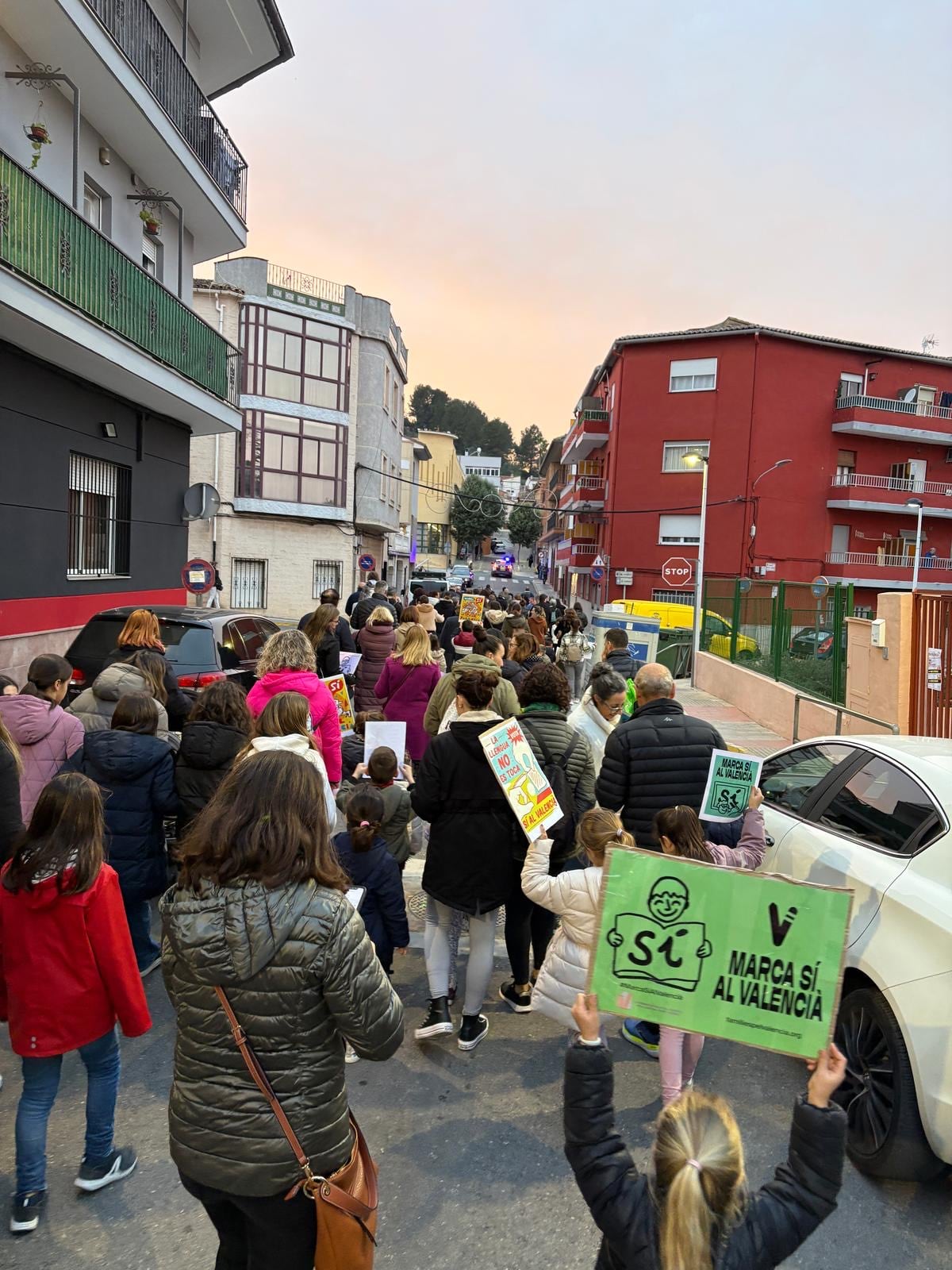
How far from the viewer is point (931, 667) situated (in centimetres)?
948

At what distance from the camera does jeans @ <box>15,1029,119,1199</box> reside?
9.84 feet

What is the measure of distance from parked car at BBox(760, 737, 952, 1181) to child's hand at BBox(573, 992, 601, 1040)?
4.10 feet

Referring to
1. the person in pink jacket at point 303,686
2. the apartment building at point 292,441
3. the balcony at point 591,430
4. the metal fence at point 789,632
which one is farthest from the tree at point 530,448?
the person in pink jacket at point 303,686

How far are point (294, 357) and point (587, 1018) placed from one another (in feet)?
108

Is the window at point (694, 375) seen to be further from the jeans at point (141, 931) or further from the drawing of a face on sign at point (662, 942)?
the drawing of a face on sign at point (662, 942)

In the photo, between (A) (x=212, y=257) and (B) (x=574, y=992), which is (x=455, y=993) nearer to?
(B) (x=574, y=992)

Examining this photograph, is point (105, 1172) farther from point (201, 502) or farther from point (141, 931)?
point (201, 502)

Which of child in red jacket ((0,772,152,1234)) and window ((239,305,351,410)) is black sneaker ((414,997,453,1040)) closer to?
child in red jacket ((0,772,152,1234))

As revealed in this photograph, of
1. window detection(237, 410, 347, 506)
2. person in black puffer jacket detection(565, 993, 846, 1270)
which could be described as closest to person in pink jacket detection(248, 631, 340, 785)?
person in black puffer jacket detection(565, 993, 846, 1270)

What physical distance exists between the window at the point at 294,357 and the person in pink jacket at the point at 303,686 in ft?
91.5

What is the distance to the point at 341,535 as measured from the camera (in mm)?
33312

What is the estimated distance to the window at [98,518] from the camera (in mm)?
12336

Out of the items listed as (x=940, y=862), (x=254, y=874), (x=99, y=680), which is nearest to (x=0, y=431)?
(x=99, y=680)

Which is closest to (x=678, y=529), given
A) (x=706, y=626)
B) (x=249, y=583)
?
(x=706, y=626)
